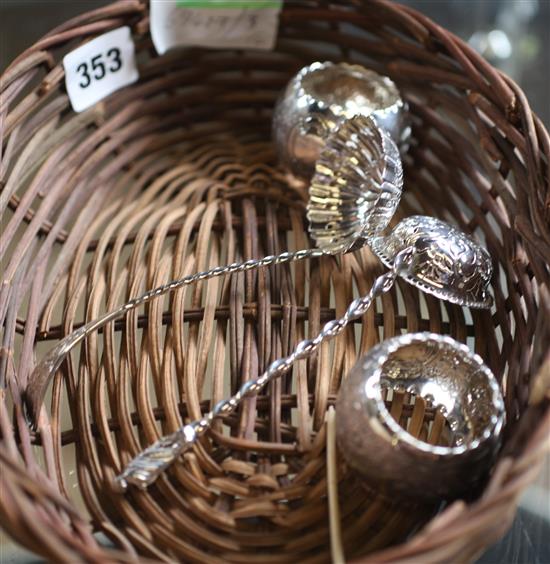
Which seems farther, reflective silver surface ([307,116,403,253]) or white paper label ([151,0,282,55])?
white paper label ([151,0,282,55])

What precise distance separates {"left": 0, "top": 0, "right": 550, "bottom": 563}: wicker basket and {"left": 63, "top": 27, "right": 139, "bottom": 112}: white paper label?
1 cm

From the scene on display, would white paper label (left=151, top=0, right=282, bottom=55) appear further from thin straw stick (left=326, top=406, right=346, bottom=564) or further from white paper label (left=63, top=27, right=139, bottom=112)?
A: thin straw stick (left=326, top=406, right=346, bottom=564)

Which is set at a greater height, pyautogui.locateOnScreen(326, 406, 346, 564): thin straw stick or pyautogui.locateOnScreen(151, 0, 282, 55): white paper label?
pyautogui.locateOnScreen(151, 0, 282, 55): white paper label

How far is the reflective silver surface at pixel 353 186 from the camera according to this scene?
695 millimetres

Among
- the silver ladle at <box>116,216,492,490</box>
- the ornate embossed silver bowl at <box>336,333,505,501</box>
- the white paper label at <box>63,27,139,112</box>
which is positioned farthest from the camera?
the white paper label at <box>63,27,139,112</box>

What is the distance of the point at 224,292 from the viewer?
706 mm

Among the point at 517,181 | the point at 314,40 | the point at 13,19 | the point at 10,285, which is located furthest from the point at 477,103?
the point at 13,19

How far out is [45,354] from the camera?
0.65m

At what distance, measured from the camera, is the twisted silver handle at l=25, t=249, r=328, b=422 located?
0.61m

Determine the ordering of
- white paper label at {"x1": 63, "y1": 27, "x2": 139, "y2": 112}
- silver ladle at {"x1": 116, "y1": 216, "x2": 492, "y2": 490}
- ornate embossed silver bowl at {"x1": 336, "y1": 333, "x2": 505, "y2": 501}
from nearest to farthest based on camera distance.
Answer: ornate embossed silver bowl at {"x1": 336, "y1": 333, "x2": 505, "y2": 501}
silver ladle at {"x1": 116, "y1": 216, "x2": 492, "y2": 490}
white paper label at {"x1": 63, "y1": 27, "x2": 139, "y2": 112}

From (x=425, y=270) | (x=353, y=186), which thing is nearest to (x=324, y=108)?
(x=353, y=186)

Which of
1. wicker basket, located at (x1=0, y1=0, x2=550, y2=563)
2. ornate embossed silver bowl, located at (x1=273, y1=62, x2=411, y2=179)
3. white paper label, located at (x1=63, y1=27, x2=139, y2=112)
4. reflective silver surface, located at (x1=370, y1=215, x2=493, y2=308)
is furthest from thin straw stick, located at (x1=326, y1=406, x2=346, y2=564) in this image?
white paper label, located at (x1=63, y1=27, x2=139, y2=112)

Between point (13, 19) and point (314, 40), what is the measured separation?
0.44m

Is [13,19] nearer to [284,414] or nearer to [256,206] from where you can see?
[256,206]
